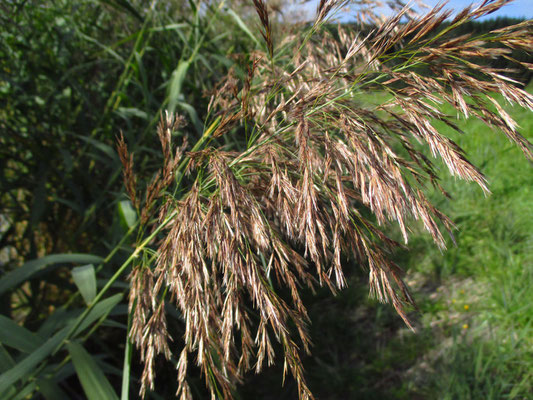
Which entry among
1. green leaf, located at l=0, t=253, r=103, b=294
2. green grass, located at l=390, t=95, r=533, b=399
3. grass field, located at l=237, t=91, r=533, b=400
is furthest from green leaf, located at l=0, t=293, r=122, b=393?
green grass, located at l=390, t=95, r=533, b=399

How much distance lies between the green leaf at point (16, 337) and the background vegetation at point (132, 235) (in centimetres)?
47

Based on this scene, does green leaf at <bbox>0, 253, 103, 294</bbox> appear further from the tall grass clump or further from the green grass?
the green grass

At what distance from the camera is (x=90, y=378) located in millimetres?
948

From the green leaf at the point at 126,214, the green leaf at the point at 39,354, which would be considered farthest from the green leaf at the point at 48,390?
the green leaf at the point at 126,214

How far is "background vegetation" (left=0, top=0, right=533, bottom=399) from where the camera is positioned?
1.69 meters

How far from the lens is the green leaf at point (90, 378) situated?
93cm

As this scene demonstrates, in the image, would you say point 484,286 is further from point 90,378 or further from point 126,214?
point 90,378

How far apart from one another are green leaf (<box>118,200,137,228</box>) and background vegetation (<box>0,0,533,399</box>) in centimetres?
23

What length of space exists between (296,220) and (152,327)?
0.38m

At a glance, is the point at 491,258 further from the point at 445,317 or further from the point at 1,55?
the point at 1,55

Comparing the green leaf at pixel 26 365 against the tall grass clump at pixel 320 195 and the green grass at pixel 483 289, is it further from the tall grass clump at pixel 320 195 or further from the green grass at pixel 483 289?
the green grass at pixel 483 289

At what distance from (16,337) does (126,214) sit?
0.44 metres

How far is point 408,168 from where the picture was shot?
89cm

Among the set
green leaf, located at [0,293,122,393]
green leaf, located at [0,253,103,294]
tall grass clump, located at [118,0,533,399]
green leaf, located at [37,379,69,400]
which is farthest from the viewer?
green leaf, located at [0,253,103,294]
